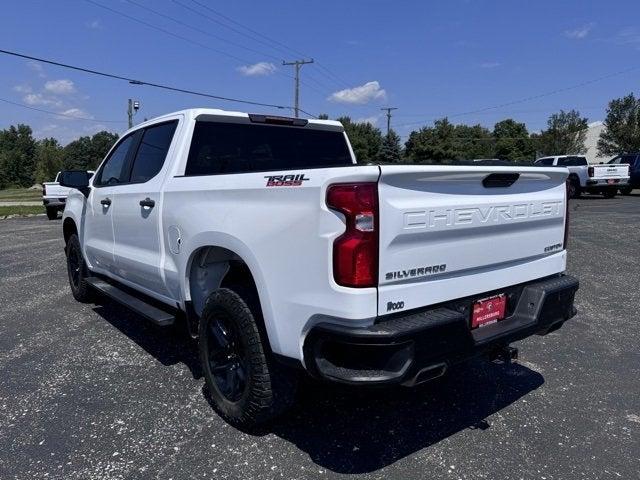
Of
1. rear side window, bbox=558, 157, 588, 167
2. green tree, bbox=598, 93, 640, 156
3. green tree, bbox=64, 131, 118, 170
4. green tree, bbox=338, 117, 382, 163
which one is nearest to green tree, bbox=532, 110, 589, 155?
green tree, bbox=598, 93, 640, 156

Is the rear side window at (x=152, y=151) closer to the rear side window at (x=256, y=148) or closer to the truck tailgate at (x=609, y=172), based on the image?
the rear side window at (x=256, y=148)

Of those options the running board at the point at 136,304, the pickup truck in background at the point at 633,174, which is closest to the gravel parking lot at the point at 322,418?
the running board at the point at 136,304

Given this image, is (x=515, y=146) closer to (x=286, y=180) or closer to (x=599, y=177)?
(x=599, y=177)

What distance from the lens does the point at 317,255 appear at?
2520 mm

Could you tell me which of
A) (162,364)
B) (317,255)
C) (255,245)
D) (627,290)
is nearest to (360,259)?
(317,255)

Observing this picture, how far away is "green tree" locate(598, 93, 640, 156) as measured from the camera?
4469cm

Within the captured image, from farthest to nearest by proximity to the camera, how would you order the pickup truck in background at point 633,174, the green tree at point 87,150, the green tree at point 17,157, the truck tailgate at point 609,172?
the green tree at point 87,150 < the green tree at point 17,157 < the pickup truck in background at point 633,174 < the truck tailgate at point 609,172

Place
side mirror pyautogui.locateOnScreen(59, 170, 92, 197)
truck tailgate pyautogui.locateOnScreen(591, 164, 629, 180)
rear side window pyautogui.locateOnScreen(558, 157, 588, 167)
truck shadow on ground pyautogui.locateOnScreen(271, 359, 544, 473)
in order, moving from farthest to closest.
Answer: rear side window pyautogui.locateOnScreen(558, 157, 588, 167), truck tailgate pyautogui.locateOnScreen(591, 164, 629, 180), side mirror pyautogui.locateOnScreen(59, 170, 92, 197), truck shadow on ground pyautogui.locateOnScreen(271, 359, 544, 473)

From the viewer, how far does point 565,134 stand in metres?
51.7

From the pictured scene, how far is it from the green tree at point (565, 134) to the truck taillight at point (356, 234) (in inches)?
2137

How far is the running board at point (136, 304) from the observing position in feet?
12.8

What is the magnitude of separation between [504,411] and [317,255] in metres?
1.90

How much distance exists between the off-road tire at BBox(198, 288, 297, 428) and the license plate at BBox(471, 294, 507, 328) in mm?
1075

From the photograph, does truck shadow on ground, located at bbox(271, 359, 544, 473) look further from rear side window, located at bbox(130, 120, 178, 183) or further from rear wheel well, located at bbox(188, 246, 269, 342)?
rear side window, located at bbox(130, 120, 178, 183)
